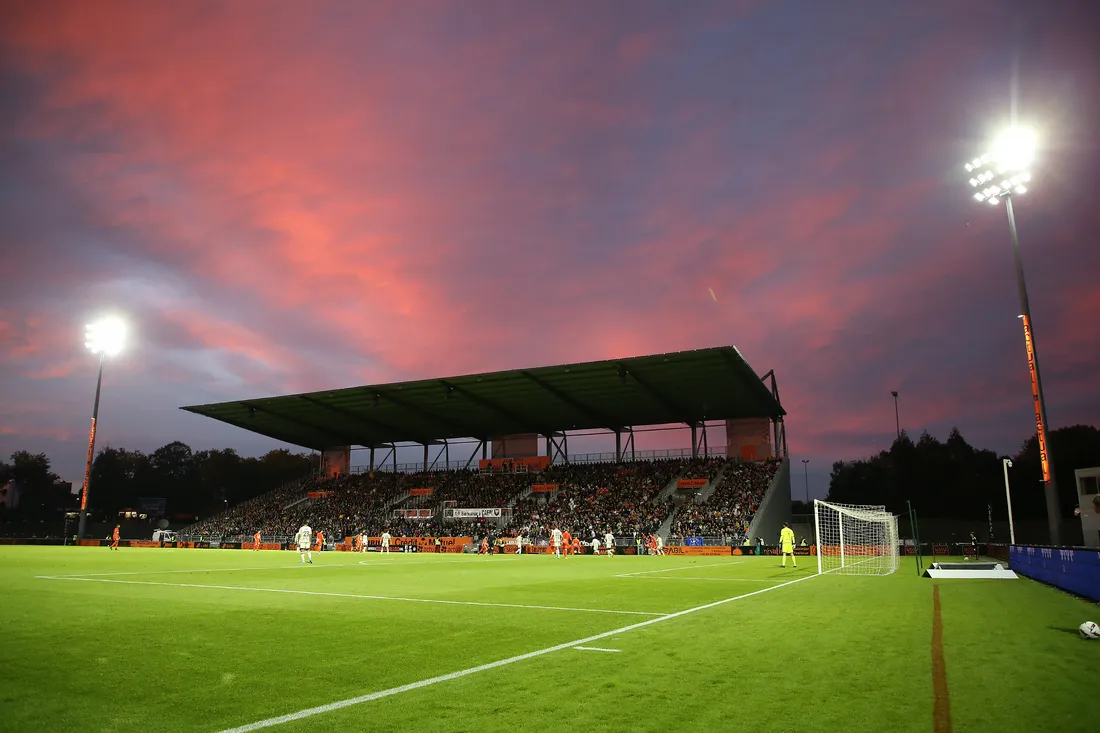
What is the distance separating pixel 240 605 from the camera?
38.5 ft

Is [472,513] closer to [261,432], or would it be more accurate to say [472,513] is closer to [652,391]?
[652,391]

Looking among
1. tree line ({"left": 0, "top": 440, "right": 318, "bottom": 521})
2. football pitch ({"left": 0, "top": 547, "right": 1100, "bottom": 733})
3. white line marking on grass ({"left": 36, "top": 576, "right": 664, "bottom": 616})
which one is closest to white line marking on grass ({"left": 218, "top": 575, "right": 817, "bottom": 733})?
football pitch ({"left": 0, "top": 547, "right": 1100, "bottom": 733})

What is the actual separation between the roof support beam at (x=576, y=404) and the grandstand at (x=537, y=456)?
6.2 inches

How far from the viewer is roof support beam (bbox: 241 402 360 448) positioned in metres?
62.1

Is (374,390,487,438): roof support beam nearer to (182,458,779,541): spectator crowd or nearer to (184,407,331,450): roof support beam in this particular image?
(182,458,779,541): spectator crowd

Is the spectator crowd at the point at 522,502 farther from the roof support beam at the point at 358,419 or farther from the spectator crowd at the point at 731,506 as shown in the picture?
the roof support beam at the point at 358,419

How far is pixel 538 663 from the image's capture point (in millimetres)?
6832

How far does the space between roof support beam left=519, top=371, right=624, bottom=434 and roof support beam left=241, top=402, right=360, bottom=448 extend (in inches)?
1078

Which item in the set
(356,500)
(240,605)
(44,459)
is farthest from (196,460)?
(240,605)

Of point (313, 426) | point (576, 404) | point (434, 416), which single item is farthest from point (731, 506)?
point (313, 426)

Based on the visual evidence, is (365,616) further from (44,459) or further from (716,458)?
(44,459)

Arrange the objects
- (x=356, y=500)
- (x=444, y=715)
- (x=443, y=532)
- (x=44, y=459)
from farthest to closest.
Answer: (x=44, y=459), (x=356, y=500), (x=443, y=532), (x=444, y=715)

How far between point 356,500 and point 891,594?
56561 millimetres

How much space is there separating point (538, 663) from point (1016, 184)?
25.8 m
